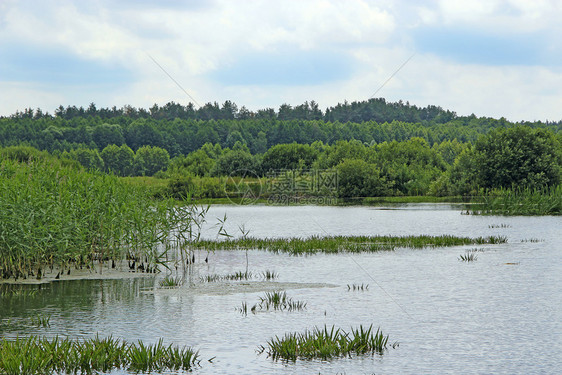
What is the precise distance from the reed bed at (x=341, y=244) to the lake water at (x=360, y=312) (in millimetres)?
2482

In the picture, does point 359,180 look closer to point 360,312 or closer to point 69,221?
point 69,221

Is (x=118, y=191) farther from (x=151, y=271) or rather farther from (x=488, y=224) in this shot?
(x=488, y=224)

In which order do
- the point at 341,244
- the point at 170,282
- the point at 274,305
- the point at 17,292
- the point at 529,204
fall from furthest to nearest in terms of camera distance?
the point at 529,204
the point at 341,244
the point at 170,282
the point at 17,292
the point at 274,305

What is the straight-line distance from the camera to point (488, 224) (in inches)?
1735

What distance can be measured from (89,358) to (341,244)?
2044cm

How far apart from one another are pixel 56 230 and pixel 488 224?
32291 mm

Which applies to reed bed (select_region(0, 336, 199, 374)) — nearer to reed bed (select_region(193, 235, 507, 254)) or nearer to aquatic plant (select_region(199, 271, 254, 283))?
aquatic plant (select_region(199, 271, 254, 283))

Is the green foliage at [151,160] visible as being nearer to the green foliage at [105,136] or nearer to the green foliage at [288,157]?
the green foliage at [105,136]

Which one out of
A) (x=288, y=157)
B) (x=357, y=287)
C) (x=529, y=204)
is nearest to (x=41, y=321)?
(x=357, y=287)

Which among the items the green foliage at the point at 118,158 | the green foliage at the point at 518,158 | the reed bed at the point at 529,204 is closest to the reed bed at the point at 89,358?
the reed bed at the point at 529,204

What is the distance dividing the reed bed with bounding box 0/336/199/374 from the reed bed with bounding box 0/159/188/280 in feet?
25.2

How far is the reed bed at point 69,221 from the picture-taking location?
18984 millimetres

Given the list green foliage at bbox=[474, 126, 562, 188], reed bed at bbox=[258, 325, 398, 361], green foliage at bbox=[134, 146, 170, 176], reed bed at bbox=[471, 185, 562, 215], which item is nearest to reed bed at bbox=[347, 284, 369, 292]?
reed bed at bbox=[258, 325, 398, 361]

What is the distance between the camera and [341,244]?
101ft
